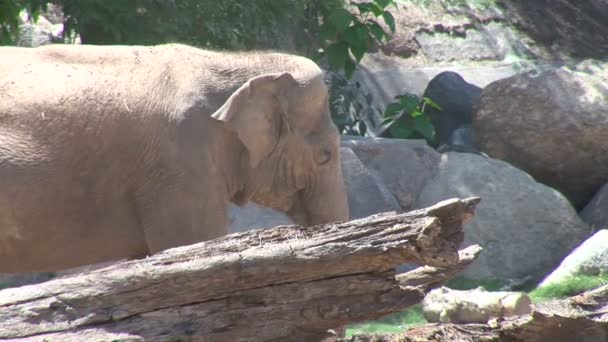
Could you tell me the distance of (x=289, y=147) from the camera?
6887mm

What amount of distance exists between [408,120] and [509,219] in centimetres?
177

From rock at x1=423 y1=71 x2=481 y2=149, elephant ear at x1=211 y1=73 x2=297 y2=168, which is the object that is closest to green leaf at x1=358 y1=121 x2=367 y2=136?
rock at x1=423 y1=71 x2=481 y2=149

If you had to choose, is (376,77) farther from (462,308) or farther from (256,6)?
(462,308)

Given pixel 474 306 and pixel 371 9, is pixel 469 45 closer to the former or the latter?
pixel 371 9

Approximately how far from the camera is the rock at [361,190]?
10.2 metres

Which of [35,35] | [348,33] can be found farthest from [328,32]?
[35,35]

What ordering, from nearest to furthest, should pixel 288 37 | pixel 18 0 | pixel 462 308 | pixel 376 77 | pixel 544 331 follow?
pixel 544 331 < pixel 462 308 < pixel 18 0 < pixel 288 37 < pixel 376 77

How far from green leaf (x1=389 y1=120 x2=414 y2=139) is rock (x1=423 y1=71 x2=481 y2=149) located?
715mm

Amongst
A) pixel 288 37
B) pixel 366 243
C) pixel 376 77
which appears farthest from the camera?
pixel 376 77

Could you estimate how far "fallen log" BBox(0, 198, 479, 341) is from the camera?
3721 mm

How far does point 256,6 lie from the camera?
10.8 meters

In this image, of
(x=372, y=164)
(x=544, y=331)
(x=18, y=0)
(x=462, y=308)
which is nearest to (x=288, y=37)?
(x=372, y=164)

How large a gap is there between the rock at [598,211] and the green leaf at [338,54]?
2.66 m

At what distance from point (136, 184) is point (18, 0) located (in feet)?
13.2
